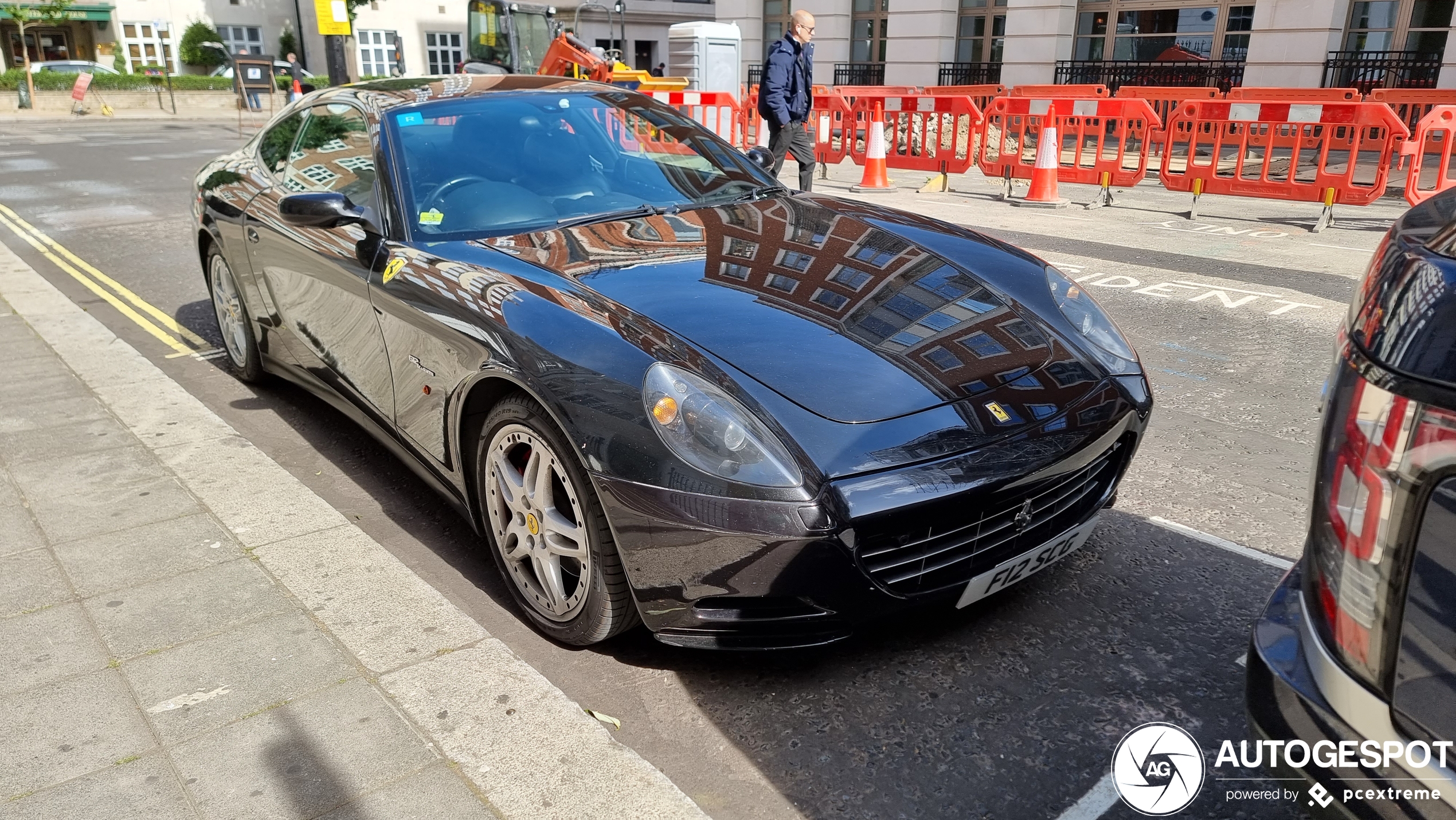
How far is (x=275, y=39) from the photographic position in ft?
171

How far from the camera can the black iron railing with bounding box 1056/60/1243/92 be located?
2019 cm

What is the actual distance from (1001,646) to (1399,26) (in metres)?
20.0

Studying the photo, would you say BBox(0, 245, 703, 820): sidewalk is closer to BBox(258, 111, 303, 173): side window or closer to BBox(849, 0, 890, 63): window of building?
BBox(258, 111, 303, 173): side window

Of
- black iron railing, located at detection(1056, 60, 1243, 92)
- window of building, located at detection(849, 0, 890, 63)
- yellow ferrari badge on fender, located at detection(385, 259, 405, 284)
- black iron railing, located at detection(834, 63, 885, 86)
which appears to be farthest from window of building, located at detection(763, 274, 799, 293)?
window of building, located at detection(849, 0, 890, 63)

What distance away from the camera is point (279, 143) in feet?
15.9

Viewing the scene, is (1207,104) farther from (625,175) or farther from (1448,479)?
(1448,479)

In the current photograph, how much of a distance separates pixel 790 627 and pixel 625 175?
2.07 meters

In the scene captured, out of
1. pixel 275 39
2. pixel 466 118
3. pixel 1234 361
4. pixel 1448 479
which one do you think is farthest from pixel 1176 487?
pixel 275 39

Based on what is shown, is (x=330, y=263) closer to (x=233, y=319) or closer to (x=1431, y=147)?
(x=233, y=319)

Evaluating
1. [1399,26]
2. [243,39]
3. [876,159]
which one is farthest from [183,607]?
[243,39]

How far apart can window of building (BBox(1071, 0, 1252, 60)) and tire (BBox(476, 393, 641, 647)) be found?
67.6 ft

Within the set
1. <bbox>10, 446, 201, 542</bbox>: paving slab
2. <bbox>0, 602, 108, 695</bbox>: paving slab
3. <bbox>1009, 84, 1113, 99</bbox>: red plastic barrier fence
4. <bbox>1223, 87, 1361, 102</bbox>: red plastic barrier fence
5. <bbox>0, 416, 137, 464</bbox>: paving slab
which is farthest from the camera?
<bbox>1009, 84, 1113, 99</bbox>: red plastic barrier fence

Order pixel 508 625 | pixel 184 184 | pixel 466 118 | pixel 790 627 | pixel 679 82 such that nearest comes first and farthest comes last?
1. pixel 790 627
2. pixel 508 625
3. pixel 466 118
4. pixel 184 184
5. pixel 679 82

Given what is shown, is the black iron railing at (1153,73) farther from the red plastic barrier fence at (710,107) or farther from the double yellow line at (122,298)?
the double yellow line at (122,298)
